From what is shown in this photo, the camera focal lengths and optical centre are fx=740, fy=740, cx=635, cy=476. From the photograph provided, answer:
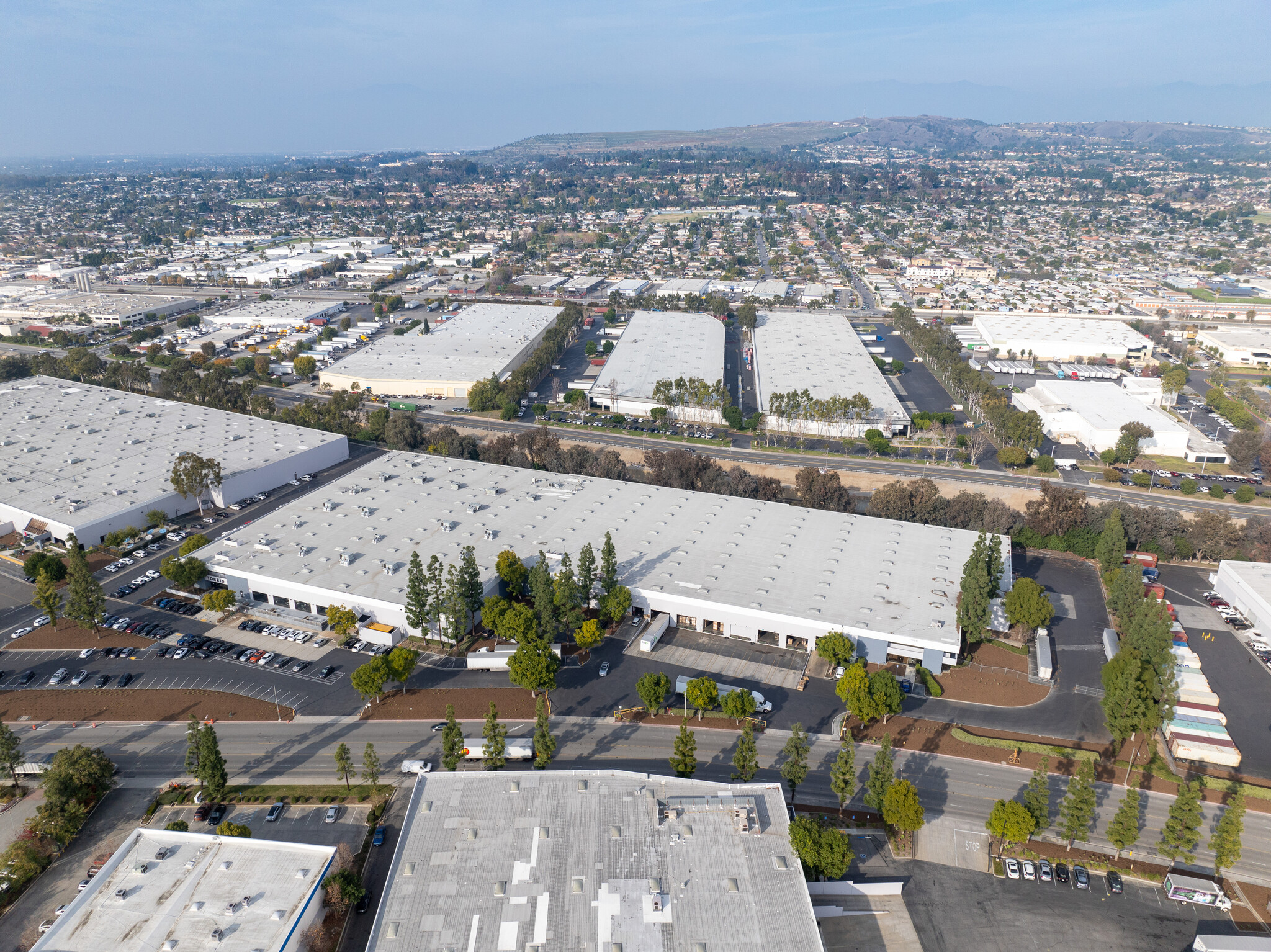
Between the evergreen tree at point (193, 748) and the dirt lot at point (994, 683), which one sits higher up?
the evergreen tree at point (193, 748)

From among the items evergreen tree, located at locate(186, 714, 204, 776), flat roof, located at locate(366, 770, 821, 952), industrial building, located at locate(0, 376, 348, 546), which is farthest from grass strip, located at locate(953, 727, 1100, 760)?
industrial building, located at locate(0, 376, 348, 546)

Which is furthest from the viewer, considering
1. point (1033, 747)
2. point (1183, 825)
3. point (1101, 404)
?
point (1101, 404)

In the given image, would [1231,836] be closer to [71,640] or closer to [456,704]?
[456,704]

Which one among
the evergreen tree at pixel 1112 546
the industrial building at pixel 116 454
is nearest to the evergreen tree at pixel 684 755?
the evergreen tree at pixel 1112 546

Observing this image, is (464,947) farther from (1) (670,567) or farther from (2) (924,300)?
(2) (924,300)

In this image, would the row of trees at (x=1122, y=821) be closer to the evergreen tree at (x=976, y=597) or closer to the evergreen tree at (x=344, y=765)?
the evergreen tree at (x=976, y=597)

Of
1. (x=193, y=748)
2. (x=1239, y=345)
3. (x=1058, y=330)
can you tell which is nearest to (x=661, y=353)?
(x=1058, y=330)
